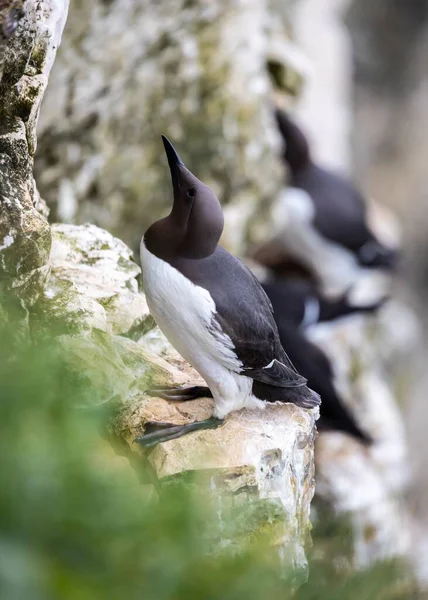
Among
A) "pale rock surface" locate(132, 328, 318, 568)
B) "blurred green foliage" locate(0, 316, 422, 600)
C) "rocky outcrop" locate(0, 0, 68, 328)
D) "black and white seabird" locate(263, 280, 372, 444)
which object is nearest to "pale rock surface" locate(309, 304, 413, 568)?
"black and white seabird" locate(263, 280, 372, 444)

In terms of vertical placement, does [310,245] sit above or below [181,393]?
below

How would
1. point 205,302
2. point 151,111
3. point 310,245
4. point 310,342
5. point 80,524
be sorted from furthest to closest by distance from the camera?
point 310,245 → point 151,111 → point 310,342 → point 205,302 → point 80,524

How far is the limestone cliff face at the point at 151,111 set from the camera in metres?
4.64

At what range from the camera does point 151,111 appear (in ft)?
17.7

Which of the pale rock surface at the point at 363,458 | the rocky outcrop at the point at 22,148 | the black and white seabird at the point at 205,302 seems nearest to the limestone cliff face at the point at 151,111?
the pale rock surface at the point at 363,458

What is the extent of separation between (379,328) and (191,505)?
738 centimetres

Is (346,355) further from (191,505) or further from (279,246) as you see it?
(191,505)

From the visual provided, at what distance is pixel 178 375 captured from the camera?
290 cm

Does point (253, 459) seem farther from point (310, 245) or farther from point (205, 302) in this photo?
point (310, 245)

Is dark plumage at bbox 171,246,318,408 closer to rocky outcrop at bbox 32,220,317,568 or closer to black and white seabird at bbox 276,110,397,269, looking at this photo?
Answer: rocky outcrop at bbox 32,220,317,568

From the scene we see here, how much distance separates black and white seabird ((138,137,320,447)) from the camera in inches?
96.2

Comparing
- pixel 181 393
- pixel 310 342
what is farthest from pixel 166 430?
pixel 310 342

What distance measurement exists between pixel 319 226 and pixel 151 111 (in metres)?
1.82

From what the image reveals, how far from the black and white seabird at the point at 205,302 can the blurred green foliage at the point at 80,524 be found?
119 centimetres
